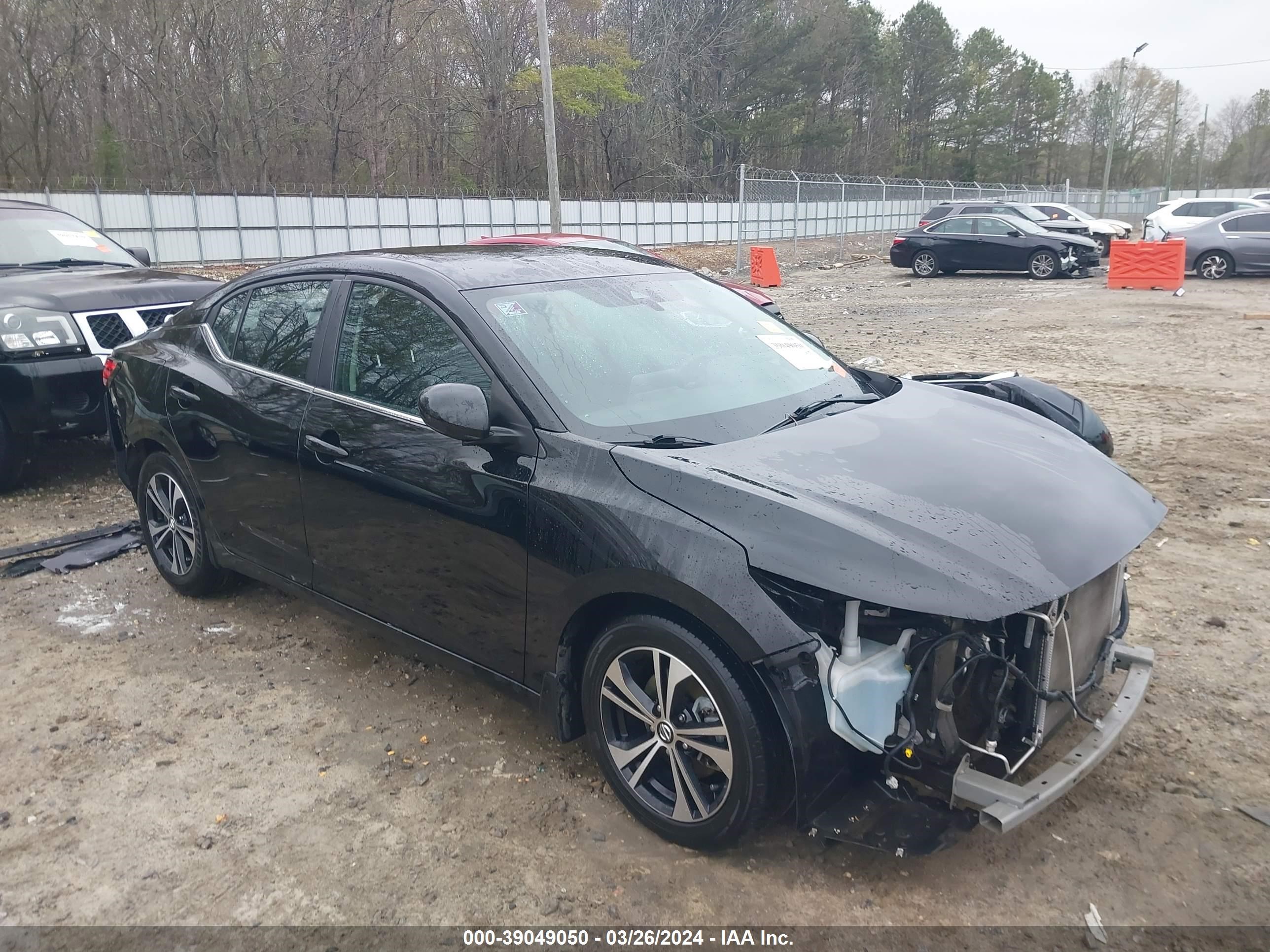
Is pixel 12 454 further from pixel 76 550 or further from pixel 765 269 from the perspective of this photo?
pixel 765 269

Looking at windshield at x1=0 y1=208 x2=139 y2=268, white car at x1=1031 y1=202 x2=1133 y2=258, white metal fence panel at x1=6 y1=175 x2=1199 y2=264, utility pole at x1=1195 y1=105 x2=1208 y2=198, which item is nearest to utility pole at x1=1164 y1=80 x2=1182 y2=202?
utility pole at x1=1195 y1=105 x2=1208 y2=198

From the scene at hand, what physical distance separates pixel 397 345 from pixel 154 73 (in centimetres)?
3521

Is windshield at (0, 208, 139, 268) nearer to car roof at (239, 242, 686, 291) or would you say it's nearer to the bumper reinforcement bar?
car roof at (239, 242, 686, 291)

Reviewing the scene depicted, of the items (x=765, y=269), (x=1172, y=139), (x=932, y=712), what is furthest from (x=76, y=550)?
(x=1172, y=139)

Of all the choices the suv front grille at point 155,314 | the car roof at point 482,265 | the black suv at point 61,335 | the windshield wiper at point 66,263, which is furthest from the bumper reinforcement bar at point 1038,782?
the windshield wiper at point 66,263

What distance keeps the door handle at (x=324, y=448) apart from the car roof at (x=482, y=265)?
70 centimetres

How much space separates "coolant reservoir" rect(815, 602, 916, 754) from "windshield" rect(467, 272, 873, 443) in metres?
0.89

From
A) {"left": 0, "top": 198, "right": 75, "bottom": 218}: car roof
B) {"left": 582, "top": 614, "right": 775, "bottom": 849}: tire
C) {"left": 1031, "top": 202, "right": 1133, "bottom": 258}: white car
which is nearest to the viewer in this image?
{"left": 582, "top": 614, "right": 775, "bottom": 849}: tire

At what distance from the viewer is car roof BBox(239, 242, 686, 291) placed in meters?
3.66

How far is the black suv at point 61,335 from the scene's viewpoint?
6.15m

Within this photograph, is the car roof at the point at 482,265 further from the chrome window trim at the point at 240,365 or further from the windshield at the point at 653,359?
the chrome window trim at the point at 240,365

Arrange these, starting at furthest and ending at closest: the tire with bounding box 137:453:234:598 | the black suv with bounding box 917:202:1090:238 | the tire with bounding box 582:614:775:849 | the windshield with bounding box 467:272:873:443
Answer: the black suv with bounding box 917:202:1090:238 < the tire with bounding box 137:453:234:598 < the windshield with bounding box 467:272:873:443 < the tire with bounding box 582:614:775:849

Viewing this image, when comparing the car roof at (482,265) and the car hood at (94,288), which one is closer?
the car roof at (482,265)

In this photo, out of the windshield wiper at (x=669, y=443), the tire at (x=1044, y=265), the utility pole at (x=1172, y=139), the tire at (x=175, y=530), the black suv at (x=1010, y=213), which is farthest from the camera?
the utility pole at (x=1172, y=139)
